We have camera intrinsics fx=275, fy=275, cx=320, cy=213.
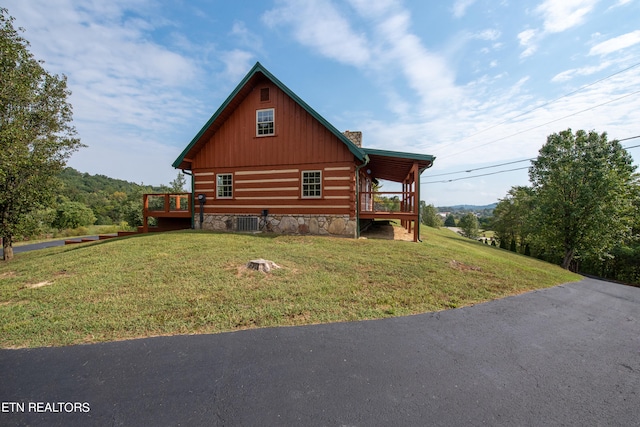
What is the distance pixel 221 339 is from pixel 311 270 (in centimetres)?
365

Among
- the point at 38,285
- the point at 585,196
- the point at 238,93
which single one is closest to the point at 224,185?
the point at 238,93

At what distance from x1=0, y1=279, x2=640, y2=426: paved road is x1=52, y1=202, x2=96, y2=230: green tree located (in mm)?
45542

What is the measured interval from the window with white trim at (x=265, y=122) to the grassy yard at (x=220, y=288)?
617cm

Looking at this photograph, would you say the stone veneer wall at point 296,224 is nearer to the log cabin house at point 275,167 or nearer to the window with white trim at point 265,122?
the log cabin house at point 275,167

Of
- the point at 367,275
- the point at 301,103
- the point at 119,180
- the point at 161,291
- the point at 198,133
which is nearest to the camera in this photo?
the point at 161,291

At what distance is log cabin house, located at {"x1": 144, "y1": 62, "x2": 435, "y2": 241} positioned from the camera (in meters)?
12.7

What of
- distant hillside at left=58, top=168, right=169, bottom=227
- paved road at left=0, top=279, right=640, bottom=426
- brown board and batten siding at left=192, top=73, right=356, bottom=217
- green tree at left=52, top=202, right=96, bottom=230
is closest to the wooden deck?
brown board and batten siding at left=192, top=73, right=356, bottom=217

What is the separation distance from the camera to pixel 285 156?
523 inches

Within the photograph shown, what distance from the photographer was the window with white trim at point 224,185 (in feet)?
46.8

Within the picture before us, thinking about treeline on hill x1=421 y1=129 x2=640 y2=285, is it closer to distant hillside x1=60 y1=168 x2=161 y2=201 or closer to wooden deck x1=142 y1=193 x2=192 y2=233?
wooden deck x1=142 y1=193 x2=192 y2=233

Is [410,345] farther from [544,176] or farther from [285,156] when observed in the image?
[544,176]

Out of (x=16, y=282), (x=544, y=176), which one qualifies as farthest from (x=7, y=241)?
(x=544, y=176)

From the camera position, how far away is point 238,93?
524 inches

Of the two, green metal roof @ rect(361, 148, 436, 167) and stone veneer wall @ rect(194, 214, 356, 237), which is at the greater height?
green metal roof @ rect(361, 148, 436, 167)
